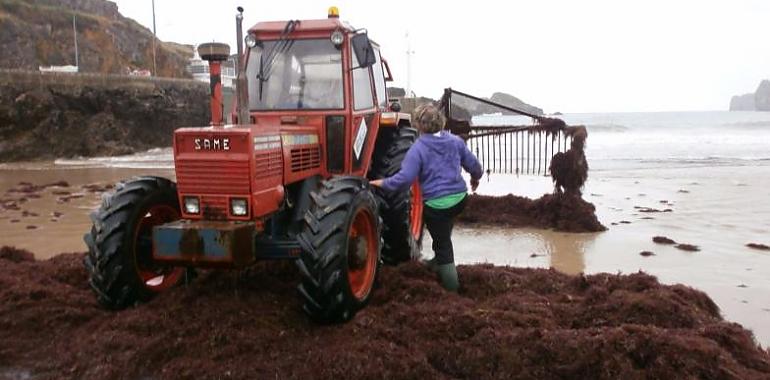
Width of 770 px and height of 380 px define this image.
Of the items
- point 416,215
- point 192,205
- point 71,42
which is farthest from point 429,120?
point 71,42

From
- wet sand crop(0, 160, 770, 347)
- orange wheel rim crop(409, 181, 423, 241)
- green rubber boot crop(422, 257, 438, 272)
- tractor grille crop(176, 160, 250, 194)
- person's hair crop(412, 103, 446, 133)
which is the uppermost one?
person's hair crop(412, 103, 446, 133)

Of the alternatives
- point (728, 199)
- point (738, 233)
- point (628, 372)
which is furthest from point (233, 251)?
point (728, 199)

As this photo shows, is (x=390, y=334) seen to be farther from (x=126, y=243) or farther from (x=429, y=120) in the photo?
(x=126, y=243)

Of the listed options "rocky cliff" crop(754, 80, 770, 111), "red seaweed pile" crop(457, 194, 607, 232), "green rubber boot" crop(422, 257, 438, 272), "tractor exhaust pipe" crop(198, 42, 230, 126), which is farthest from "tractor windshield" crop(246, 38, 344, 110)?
"rocky cliff" crop(754, 80, 770, 111)

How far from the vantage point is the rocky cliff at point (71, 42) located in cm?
3816

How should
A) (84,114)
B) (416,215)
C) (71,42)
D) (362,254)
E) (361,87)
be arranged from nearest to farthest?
(362,254) < (361,87) < (416,215) < (84,114) < (71,42)

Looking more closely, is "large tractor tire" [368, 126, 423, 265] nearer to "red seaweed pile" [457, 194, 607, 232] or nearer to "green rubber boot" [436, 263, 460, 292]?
"green rubber boot" [436, 263, 460, 292]

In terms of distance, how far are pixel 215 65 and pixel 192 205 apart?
3.67 ft

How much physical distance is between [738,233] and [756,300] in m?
3.32

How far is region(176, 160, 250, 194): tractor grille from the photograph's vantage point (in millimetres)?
4220

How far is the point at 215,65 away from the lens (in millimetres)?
4809

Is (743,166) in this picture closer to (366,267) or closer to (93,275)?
(366,267)

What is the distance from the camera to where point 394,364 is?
12.0ft

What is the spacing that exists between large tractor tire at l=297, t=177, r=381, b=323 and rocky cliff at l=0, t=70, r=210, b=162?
19897mm
